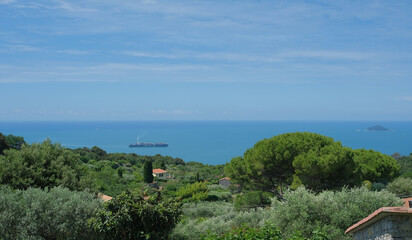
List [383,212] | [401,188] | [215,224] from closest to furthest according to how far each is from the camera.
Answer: [383,212], [215,224], [401,188]

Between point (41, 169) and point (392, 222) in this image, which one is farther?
point (41, 169)

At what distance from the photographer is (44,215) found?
26.7 feet

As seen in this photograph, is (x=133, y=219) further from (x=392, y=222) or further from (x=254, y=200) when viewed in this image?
(x=254, y=200)

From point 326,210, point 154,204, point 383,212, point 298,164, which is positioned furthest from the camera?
point 298,164

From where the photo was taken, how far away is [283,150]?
18.3 m

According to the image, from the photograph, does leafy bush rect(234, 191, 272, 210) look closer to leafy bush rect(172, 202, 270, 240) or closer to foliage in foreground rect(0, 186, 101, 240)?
leafy bush rect(172, 202, 270, 240)

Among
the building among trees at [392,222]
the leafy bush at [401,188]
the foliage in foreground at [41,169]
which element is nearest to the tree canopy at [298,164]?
the leafy bush at [401,188]

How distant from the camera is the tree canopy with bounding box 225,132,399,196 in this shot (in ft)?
55.5

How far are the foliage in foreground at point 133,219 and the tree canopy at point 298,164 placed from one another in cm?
1019

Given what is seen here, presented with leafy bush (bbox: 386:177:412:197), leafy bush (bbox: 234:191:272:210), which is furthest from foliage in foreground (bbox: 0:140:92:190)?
leafy bush (bbox: 386:177:412:197)

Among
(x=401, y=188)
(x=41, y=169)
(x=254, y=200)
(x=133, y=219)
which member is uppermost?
(x=41, y=169)

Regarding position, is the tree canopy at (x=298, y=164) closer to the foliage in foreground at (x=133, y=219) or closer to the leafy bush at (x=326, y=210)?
the leafy bush at (x=326, y=210)

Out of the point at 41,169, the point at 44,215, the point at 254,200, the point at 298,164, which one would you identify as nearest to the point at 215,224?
the point at 44,215

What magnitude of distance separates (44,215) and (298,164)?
12360 mm
